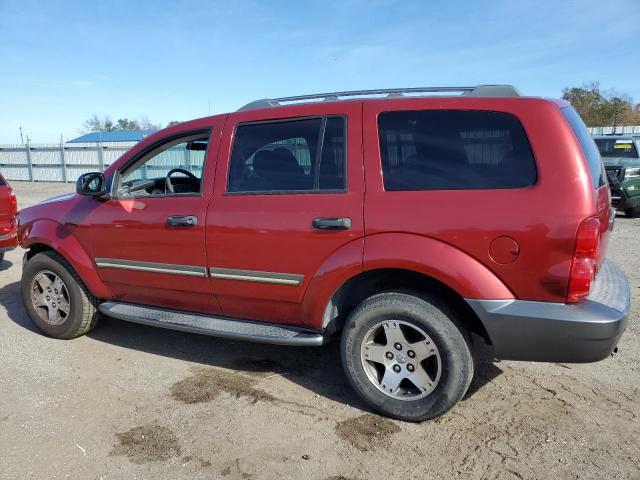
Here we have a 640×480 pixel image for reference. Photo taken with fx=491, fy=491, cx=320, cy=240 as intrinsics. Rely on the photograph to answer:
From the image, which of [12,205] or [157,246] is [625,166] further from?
[12,205]

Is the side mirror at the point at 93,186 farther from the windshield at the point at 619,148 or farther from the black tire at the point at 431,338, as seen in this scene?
the windshield at the point at 619,148

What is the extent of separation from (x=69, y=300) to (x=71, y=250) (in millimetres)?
476

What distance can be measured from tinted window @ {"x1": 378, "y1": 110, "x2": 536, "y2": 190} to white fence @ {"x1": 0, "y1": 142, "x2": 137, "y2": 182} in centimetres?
2177

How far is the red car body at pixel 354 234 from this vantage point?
8.66ft

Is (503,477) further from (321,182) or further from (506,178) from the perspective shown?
(321,182)

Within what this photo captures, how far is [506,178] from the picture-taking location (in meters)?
Result: 2.74

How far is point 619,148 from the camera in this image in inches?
475

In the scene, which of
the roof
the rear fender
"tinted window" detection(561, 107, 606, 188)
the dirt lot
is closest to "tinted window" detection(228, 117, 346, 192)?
the rear fender

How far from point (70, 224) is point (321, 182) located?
7.72 feet

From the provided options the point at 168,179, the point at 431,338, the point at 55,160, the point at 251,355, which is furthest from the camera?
the point at 55,160

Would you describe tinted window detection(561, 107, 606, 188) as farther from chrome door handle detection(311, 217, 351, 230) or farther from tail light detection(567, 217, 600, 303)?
chrome door handle detection(311, 217, 351, 230)

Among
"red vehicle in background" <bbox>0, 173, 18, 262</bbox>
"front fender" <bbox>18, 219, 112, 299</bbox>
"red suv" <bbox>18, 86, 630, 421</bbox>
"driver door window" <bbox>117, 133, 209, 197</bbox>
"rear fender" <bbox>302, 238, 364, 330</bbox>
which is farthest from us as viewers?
"red vehicle in background" <bbox>0, 173, 18, 262</bbox>

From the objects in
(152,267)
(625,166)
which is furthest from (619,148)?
(152,267)

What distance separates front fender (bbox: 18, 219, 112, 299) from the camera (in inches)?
163
